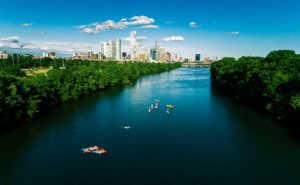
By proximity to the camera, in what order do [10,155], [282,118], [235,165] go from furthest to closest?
[282,118], [10,155], [235,165]

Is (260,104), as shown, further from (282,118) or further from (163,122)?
(163,122)

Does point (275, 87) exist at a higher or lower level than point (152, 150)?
higher

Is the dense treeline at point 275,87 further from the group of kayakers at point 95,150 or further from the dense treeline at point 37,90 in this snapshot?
the dense treeline at point 37,90

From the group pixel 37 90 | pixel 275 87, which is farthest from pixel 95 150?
pixel 275 87

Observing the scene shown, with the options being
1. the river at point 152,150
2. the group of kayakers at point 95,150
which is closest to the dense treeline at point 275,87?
the river at point 152,150

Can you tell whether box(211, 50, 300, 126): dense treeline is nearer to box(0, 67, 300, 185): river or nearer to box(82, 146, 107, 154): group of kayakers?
box(0, 67, 300, 185): river

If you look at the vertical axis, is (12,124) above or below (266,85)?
below

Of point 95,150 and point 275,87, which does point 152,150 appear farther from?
point 275,87

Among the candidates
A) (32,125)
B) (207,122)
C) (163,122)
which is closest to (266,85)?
(207,122)
